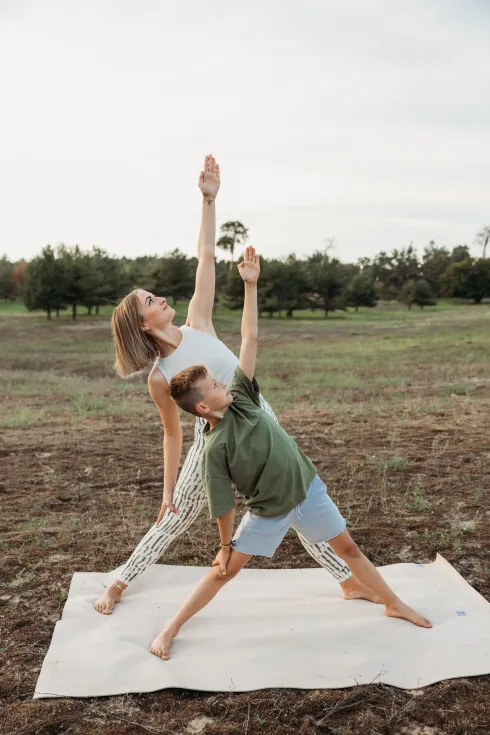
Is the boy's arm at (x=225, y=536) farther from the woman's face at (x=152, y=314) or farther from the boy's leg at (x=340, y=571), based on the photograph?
the woman's face at (x=152, y=314)

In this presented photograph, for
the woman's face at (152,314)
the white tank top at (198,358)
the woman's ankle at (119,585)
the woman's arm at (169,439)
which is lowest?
the woman's ankle at (119,585)

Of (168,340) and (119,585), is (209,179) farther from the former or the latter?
(119,585)

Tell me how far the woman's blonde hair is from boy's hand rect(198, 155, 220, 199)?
2.65ft

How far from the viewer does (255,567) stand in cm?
468

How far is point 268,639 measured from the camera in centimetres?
361

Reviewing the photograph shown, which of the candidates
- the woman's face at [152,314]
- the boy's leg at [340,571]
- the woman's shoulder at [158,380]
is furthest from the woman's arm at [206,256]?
the boy's leg at [340,571]

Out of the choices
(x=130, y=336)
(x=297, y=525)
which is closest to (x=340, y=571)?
(x=297, y=525)

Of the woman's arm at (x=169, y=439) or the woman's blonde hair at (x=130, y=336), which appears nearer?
the woman's blonde hair at (x=130, y=336)

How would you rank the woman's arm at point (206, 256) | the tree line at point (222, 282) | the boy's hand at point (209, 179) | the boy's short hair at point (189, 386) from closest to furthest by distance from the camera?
1. the boy's short hair at point (189, 386)
2. the woman's arm at point (206, 256)
3. the boy's hand at point (209, 179)
4. the tree line at point (222, 282)

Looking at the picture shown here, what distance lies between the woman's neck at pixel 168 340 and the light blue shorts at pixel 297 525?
38.0 inches

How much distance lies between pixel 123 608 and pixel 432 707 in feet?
6.20

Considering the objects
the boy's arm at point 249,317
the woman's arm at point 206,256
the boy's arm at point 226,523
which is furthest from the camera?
the woman's arm at point 206,256

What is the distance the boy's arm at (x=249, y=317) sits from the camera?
324 centimetres

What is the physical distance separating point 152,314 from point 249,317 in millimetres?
513
